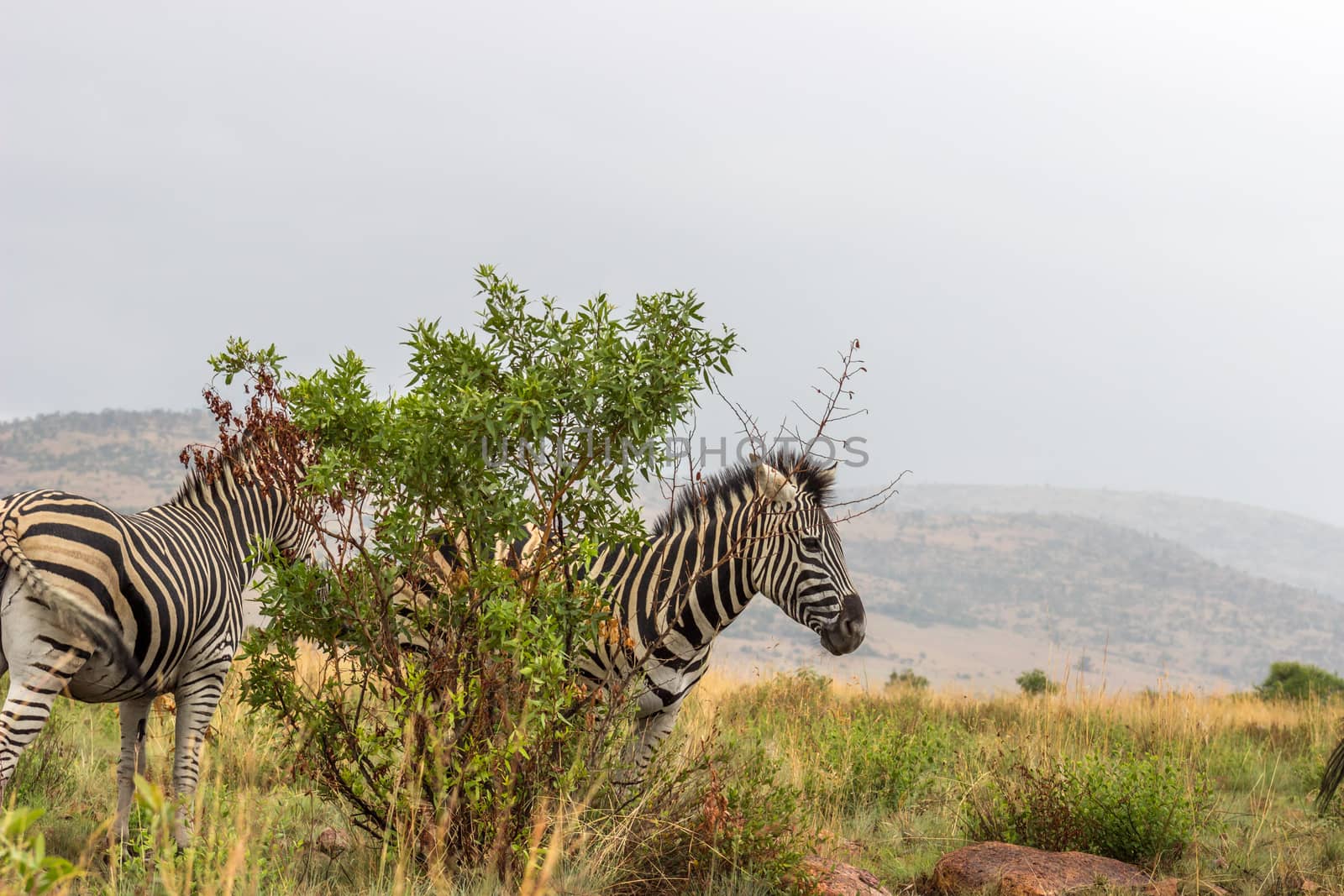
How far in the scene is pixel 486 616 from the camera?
4.14 m

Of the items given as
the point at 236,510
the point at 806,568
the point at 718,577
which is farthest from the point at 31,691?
the point at 806,568

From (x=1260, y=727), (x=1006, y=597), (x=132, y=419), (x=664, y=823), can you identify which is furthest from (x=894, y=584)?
(x=664, y=823)

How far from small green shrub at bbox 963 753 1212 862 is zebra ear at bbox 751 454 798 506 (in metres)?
2.33

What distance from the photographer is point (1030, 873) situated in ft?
16.9

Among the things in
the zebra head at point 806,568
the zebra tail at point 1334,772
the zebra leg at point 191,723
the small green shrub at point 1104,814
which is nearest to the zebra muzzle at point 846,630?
the zebra head at point 806,568

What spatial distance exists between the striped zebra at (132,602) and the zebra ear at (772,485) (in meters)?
2.48

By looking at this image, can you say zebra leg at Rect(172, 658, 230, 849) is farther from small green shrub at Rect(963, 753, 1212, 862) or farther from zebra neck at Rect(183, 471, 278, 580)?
small green shrub at Rect(963, 753, 1212, 862)

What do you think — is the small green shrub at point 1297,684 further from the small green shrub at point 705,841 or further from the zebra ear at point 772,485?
the small green shrub at point 705,841

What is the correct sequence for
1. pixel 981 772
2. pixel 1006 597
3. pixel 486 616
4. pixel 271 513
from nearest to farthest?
pixel 486 616 → pixel 271 513 → pixel 981 772 → pixel 1006 597

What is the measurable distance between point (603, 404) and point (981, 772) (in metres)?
4.54

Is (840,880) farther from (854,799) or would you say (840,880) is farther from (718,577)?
(854,799)

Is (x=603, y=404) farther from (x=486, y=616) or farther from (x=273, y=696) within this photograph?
(x=273, y=696)

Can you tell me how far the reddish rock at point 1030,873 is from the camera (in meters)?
5.07

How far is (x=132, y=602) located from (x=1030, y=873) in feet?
14.5
